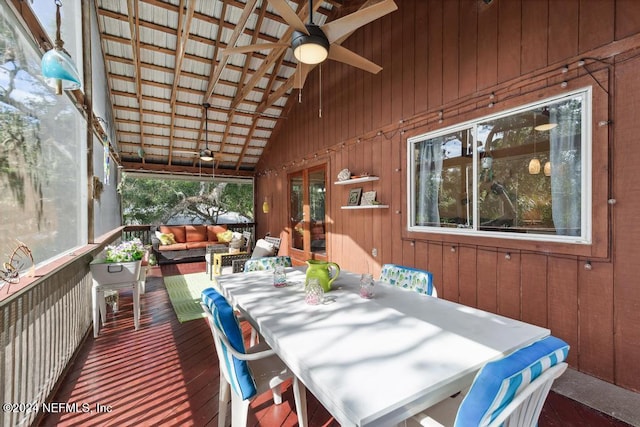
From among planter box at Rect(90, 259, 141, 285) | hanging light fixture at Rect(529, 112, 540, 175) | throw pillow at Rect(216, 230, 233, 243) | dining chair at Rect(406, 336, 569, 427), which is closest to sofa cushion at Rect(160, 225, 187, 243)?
throw pillow at Rect(216, 230, 233, 243)

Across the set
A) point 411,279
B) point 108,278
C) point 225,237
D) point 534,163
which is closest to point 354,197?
point 534,163

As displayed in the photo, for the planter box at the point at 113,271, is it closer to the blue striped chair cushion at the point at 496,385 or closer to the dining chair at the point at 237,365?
the dining chair at the point at 237,365

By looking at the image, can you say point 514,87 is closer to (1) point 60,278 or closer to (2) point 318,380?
(2) point 318,380

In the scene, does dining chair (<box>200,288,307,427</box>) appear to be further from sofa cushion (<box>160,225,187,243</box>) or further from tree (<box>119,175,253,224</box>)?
tree (<box>119,175,253,224</box>)

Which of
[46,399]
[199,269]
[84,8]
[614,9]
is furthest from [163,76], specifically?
[614,9]

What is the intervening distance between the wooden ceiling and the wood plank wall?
1188 millimetres

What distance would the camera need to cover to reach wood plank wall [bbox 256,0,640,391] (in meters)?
2.08

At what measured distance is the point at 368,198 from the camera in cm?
447

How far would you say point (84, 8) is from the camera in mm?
3367

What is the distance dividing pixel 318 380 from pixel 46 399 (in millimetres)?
2212

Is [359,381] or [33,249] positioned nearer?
[359,381]

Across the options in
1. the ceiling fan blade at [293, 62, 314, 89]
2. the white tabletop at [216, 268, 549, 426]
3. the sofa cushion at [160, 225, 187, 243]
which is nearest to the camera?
the white tabletop at [216, 268, 549, 426]

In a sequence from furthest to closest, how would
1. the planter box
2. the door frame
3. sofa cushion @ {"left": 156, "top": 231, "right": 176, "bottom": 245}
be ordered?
sofa cushion @ {"left": 156, "top": 231, "right": 176, "bottom": 245}, the door frame, the planter box

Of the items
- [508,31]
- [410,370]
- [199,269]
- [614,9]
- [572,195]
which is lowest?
[199,269]
